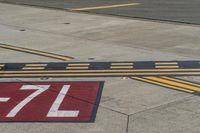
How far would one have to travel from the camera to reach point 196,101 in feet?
34.3

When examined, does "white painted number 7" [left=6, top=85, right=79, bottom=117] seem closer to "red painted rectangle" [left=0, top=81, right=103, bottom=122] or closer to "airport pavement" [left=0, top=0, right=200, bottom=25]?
"red painted rectangle" [left=0, top=81, right=103, bottom=122]

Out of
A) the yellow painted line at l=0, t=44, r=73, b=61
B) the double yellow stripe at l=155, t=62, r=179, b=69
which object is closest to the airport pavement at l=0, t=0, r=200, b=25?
the double yellow stripe at l=155, t=62, r=179, b=69

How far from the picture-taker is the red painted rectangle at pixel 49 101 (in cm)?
975

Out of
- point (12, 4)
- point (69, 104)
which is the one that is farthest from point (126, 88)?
point (12, 4)

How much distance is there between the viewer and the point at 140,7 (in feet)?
91.0

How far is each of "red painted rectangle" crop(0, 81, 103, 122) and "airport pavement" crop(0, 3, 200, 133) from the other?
28 centimetres

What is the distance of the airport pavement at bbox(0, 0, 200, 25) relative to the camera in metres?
23.4

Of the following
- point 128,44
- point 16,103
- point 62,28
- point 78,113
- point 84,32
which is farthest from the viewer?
point 62,28

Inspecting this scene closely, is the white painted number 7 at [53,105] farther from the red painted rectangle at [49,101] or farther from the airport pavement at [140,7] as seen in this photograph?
the airport pavement at [140,7]

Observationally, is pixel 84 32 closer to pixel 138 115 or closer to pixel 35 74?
pixel 35 74

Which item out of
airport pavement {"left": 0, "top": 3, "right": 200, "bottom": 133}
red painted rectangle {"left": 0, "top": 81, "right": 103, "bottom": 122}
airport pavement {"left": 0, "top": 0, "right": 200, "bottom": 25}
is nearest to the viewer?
airport pavement {"left": 0, "top": 3, "right": 200, "bottom": 133}

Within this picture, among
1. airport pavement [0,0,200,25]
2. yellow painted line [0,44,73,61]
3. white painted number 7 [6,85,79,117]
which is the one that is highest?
white painted number 7 [6,85,79,117]

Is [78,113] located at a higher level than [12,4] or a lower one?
higher

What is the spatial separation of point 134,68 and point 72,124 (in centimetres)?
468
